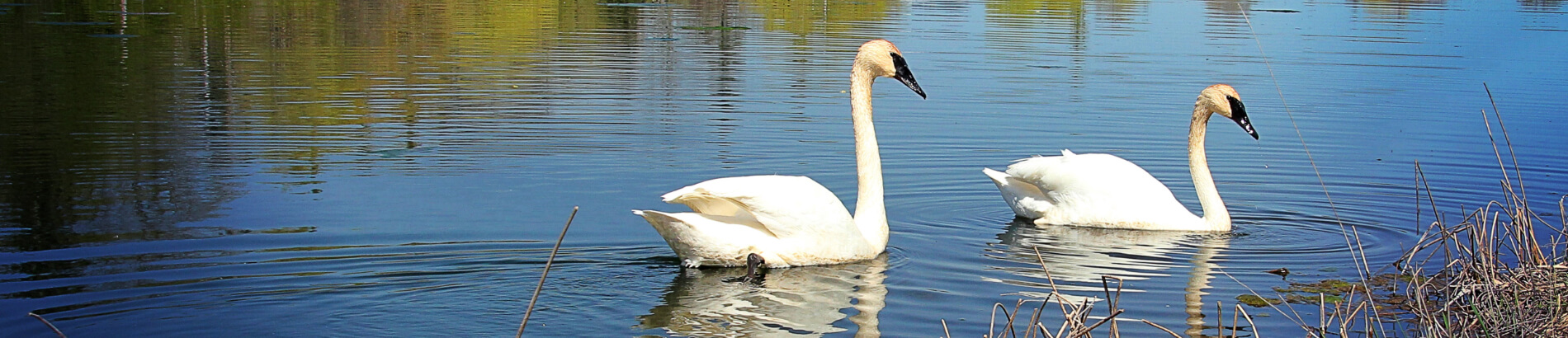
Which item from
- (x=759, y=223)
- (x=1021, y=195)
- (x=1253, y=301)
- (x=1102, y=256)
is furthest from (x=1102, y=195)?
(x=759, y=223)

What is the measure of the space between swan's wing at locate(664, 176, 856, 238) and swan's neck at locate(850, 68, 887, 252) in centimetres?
38

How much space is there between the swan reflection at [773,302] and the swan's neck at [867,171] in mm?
237

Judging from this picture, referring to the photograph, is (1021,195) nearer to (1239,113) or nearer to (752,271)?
(1239,113)

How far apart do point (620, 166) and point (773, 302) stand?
401 centimetres

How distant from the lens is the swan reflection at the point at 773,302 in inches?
240

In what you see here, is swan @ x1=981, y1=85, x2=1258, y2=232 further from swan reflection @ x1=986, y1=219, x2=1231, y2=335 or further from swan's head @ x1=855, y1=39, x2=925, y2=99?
swan's head @ x1=855, y1=39, x2=925, y2=99

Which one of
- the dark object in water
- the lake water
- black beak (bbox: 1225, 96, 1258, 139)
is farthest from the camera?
black beak (bbox: 1225, 96, 1258, 139)

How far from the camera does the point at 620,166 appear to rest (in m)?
10.4

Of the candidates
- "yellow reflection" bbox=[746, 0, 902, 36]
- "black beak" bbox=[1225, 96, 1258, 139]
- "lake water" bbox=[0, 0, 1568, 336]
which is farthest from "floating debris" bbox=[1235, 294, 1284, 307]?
"yellow reflection" bbox=[746, 0, 902, 36]

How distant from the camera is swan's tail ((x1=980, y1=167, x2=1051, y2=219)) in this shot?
904cm

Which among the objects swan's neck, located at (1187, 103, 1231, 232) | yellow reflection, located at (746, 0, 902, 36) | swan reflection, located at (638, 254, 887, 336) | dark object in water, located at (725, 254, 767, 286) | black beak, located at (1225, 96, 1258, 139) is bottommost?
swan reflection, located at (638, 254, 887, 336)

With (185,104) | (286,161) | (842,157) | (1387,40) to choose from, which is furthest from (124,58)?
(1387,40)

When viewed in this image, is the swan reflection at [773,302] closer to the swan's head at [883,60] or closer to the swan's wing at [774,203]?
the swan's wing at [774,203]

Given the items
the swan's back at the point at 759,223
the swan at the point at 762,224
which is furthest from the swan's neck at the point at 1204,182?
the swan's back at the point at 759,223
